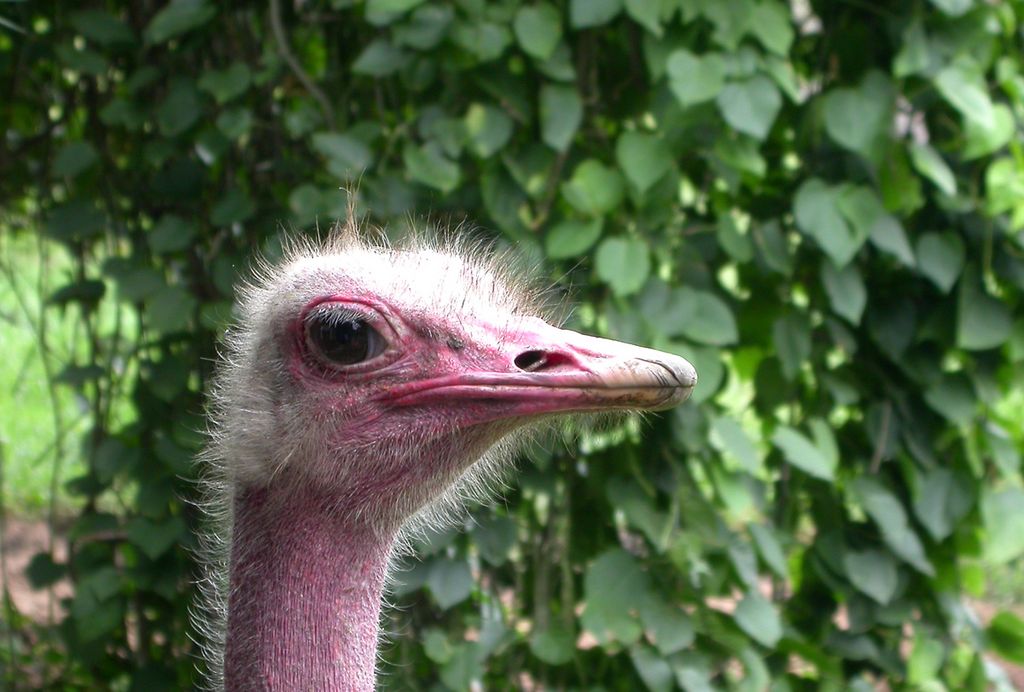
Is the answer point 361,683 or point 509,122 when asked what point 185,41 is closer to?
point 509,122

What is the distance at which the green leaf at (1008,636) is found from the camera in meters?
2.93

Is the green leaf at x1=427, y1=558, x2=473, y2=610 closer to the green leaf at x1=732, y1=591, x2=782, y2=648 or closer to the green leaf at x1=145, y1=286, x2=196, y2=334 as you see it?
the green leaf at x1=732, y1=591, x2=782, y2=648

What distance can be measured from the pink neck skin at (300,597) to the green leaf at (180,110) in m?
1.26

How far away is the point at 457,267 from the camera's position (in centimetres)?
170

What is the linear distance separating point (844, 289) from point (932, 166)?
1.01 feet

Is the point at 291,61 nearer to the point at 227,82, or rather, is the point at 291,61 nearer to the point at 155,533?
the point at 227,82

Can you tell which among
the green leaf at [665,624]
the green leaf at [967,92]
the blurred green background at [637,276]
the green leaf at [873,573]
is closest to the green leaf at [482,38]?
the blurred green background at [637,276]

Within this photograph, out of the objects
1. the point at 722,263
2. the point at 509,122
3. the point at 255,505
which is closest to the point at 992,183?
the point at 722,263

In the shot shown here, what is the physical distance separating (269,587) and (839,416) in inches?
77.3

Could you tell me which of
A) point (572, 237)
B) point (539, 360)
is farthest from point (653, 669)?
point (539, 360)

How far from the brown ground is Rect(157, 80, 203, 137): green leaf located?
1798 mm

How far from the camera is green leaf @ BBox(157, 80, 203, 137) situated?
269 centimetres

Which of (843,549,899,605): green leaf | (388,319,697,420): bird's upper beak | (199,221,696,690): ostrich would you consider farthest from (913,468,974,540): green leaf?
(388,319,697,420): bird's upper beak

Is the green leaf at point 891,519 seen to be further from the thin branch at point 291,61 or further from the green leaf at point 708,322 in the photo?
the thin branch at point 291,61
